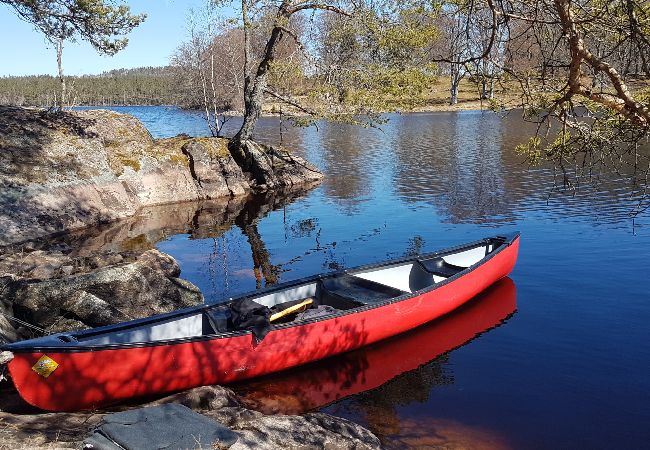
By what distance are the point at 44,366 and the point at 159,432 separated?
8.34 feet

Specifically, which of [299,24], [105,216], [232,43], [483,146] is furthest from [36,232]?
[483,146]

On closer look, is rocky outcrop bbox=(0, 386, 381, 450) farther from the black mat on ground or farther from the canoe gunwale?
the canoe gunwale

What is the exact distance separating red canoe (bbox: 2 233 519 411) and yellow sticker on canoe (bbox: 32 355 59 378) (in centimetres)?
1

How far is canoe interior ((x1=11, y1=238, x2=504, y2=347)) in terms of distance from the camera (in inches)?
359

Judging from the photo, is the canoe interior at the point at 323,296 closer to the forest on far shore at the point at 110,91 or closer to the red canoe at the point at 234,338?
the red canoe at the point at 234,338

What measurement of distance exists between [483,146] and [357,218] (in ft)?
61.4

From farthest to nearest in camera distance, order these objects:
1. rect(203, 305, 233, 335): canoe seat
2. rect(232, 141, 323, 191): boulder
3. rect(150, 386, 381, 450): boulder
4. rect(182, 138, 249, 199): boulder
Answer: rect(232, 141, 323, 191): boulder
rect(182, 138, 249, 199): boulder
rect(203, 305, 233, 335): canoe seat
rect(150, 386, 381, 450): boulder

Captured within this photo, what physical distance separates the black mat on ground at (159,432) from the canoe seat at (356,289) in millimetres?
5222

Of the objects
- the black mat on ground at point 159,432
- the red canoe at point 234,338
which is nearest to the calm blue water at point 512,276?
the red canoe at point 234,338

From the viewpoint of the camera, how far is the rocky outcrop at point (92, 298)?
423 inches

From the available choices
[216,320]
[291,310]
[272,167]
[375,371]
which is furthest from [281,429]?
[272,167]

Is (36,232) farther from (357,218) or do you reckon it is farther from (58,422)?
(58,422)

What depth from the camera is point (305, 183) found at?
28578 millimetres

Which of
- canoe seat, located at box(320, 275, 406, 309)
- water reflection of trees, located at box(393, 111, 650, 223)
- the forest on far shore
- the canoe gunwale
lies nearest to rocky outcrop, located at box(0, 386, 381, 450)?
the canoe gunwale
